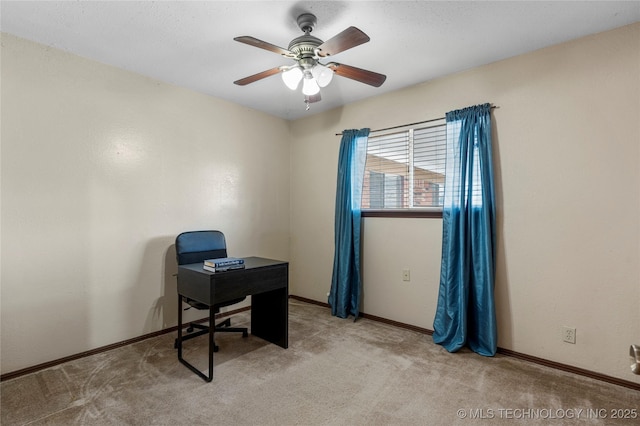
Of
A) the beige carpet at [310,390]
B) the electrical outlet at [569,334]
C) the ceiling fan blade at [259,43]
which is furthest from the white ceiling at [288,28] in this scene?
the beige carpet at [310,390]

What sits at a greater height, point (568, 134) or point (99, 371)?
point (568, 134)

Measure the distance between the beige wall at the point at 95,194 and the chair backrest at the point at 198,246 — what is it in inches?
11.8

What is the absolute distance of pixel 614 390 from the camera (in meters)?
2.11

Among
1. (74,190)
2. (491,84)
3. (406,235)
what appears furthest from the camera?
A: (406,235)

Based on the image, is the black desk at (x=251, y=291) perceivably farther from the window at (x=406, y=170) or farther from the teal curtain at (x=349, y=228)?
the window at (x=406, y=170)

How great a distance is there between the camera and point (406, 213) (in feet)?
10.6

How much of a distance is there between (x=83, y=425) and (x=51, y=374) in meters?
0.82

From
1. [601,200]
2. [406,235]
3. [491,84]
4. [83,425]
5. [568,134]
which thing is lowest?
[83,425]

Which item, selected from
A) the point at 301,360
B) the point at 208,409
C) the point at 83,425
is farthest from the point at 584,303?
the point at 83,425

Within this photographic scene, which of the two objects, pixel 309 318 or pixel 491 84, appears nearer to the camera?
pixel 491 84

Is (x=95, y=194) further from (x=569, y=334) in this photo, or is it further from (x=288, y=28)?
(x=569, y=334)

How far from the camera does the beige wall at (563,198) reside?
2172 mm

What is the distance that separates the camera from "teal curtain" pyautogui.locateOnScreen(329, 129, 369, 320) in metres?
3.49

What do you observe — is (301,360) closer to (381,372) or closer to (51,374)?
(381,372)
